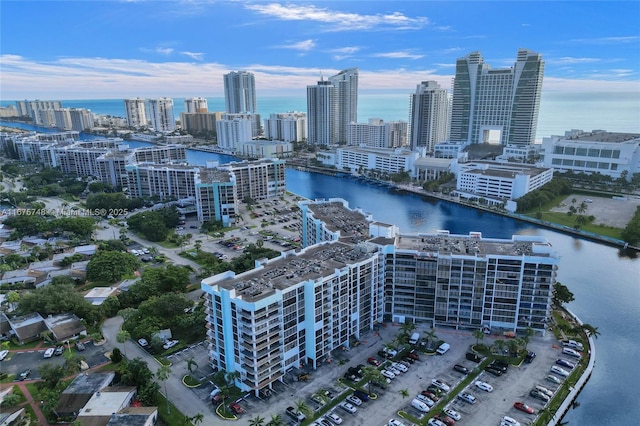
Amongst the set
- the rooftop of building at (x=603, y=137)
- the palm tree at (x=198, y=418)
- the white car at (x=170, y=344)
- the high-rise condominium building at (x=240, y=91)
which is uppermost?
the high-rise condominium building at (x=240, y=91)

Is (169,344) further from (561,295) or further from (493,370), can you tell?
(561,295)

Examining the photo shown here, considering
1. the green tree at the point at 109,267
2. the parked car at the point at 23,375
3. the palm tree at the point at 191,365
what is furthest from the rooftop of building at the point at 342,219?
the parked car at the point at 23,375

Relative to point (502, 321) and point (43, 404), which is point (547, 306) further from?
point (43, 404)

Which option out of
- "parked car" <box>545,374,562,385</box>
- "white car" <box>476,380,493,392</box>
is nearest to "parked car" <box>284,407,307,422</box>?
"white car" <box>476,380,493,392</box>

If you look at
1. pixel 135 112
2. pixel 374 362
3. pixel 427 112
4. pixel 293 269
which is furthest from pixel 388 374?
pixel 135 112

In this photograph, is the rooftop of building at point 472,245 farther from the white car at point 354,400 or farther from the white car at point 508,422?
the white car at point 354,400
